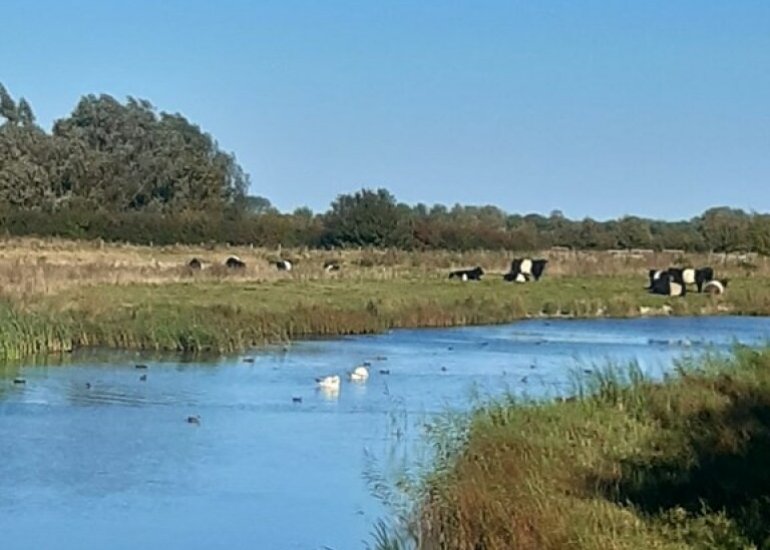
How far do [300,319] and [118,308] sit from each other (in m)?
3.48

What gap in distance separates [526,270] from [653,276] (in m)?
3.33

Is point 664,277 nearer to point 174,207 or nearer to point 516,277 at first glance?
point 516,277

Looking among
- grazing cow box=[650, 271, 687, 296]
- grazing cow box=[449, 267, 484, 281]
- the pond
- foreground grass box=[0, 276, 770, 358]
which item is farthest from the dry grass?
the pond

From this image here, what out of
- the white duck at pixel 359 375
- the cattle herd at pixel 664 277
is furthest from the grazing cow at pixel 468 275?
the white duck at pixel 359 375

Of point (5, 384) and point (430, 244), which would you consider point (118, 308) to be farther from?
point (430, 244)

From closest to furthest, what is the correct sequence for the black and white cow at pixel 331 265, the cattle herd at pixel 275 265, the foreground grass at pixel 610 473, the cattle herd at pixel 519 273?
the foreground grass at pixel 610 473 < the cattle herd at pixel 275 265 < the black and white cow at pixel 331 265 < the cattle herd at pixel 519 273

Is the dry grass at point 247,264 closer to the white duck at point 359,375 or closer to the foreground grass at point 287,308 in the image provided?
the foreground grass at point 287,308

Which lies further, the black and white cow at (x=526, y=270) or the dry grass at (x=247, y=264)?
the black and white cow at (x=526, y=270)

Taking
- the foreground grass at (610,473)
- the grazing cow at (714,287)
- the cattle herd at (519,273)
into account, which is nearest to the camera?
the foreground grass at (610,473)

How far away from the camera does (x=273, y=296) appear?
30.9m

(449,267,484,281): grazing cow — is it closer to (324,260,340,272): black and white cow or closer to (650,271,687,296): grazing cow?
(324,260,340,272): black and white cow

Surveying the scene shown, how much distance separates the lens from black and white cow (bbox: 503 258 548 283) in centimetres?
4040

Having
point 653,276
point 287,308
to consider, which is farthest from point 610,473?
point 653,276

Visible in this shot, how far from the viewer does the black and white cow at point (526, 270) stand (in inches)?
1591
